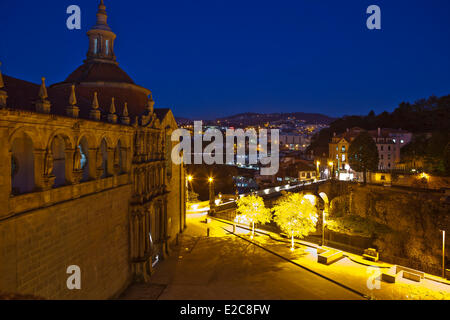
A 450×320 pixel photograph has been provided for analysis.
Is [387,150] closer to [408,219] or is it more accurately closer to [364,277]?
[408,219]

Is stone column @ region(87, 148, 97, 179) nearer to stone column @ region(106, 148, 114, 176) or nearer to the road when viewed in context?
stone column @ region(106, 148, 114, 176)

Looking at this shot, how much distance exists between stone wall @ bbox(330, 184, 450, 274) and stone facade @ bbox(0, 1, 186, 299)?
1044 inches

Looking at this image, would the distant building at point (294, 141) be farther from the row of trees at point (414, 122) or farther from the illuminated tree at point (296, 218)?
the illuminated tree at point (296, 218)

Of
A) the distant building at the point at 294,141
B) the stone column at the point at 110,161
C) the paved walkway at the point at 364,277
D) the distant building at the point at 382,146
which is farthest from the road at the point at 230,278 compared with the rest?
the distant building at the point at 294,141

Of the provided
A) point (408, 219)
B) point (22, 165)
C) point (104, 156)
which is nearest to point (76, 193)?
point (22, 165)

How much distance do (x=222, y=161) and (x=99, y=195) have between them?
88.4 metres

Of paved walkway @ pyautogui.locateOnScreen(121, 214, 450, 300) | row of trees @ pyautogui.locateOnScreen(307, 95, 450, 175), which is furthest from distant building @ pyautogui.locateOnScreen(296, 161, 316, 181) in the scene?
paved walkway @ pyautogui.locateOnScreen(121, 214, 450, 300)

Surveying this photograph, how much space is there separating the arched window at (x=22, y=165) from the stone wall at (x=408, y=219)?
32633 millimetres

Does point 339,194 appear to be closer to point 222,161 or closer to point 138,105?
point 138,105

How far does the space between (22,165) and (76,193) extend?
239 centimetres

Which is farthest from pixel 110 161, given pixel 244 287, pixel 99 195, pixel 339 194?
pixel 339 194

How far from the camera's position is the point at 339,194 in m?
49.4

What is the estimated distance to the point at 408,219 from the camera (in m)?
37.6

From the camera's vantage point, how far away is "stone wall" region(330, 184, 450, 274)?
33719 mm
